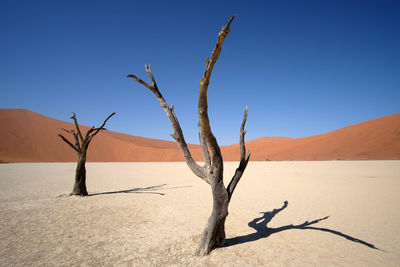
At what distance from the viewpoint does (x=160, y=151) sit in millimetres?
49938

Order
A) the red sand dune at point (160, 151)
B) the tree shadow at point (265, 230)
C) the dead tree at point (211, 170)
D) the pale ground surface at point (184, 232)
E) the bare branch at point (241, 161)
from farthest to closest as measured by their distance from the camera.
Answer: the red sand dune at point (160, 151) → the tree shadow at point (265, 230) → the bare branch at point (241, 161) → the pale ground surface at point (184, 232) → the dead tree at point (211, 170)

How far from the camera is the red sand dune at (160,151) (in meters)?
29.1

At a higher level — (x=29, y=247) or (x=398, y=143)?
(x=398, y=143)

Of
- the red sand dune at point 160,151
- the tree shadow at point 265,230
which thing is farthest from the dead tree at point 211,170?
the red sand dune at point 160,151

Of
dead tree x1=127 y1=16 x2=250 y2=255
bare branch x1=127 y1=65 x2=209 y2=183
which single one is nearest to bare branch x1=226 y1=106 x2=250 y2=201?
dead tree x1=127 y1=16 x2=250 y2=255

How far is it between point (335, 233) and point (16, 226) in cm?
742

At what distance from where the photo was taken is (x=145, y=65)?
343 cm

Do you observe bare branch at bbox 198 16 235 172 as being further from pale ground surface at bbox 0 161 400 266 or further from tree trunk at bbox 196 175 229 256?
pale ground surface at bbox 0 161 400 266

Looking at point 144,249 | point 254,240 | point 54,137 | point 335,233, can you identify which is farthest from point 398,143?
point 54,137

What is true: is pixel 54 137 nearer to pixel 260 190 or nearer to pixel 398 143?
pixel 260 190

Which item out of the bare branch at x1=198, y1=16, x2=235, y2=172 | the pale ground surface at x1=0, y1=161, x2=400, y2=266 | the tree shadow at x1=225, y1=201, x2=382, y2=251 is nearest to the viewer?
the bare branch at x1=198, y1=16, x2=235, y2=172

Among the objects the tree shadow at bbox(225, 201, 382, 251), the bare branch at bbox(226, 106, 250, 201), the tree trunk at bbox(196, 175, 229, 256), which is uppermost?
the bare branch at bbox(226, 106, 250, 201)

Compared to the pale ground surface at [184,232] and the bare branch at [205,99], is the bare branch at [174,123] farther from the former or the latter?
the pale ground surface at [184,232]

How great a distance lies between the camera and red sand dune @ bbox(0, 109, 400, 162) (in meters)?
29.1
